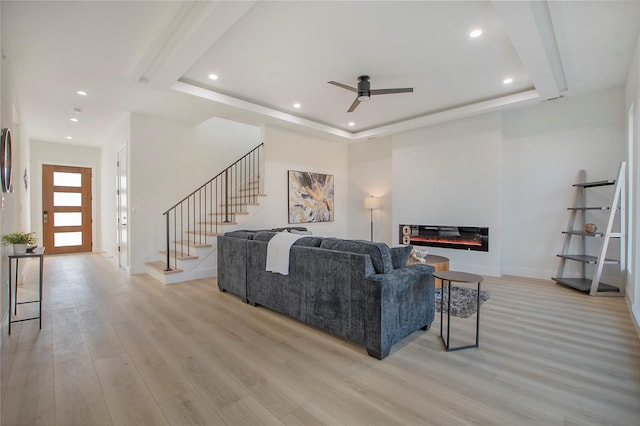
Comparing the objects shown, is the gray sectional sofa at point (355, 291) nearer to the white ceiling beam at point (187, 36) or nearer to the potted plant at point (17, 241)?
the white ceiling beam at point (187, 36)

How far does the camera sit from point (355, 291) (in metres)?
2.55

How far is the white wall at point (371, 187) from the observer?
7.17 m

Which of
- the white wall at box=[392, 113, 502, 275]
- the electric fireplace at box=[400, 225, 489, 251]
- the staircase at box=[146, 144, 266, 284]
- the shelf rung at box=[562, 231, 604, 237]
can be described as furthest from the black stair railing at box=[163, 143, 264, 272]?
the shelf rung at box=[562, 231, 604, 237]

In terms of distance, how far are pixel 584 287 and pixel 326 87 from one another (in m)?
4.75

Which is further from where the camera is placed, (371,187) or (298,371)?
(371,187)

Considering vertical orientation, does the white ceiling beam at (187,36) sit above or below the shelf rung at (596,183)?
above

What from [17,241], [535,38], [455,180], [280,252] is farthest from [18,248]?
[455,180]

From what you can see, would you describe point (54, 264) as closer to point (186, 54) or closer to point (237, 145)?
point (237, 145)

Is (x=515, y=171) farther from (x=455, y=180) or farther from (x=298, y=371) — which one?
(x=298, y=371)

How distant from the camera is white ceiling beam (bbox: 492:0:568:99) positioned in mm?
2617

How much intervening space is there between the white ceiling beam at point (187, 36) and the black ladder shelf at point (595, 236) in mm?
5207

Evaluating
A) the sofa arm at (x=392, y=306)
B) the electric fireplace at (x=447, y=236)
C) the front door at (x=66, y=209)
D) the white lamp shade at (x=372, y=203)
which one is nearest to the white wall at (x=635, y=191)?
the electric fireplace at (x=447, y=236)

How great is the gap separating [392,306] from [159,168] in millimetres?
5252

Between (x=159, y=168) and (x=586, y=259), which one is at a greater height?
(x=159, y=168)
